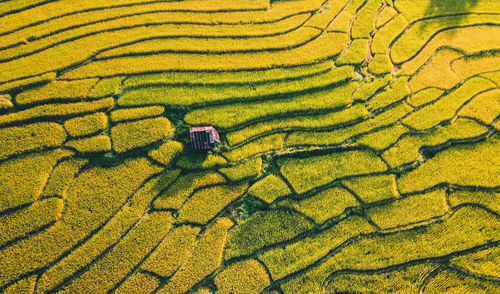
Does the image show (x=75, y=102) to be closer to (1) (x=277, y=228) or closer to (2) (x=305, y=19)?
(1) (x=277, y=228)

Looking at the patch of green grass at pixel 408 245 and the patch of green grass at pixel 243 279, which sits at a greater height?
the patch of green grass at pixel 408 245

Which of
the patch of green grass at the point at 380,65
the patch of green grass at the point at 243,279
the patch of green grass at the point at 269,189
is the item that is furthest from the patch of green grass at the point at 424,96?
the patch of green grass at the point at 243,279

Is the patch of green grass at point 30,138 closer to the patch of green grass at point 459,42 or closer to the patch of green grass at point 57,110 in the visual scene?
the patch of green grass at point 57,110

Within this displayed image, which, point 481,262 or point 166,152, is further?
point 166,152

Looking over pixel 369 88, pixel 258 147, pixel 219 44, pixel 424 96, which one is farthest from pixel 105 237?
pixel 424 96

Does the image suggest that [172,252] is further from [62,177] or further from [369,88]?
[369,88]

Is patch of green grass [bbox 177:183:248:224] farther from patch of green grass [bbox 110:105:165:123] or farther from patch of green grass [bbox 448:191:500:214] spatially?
patch of green grass [bbox 448:191:500:214]
